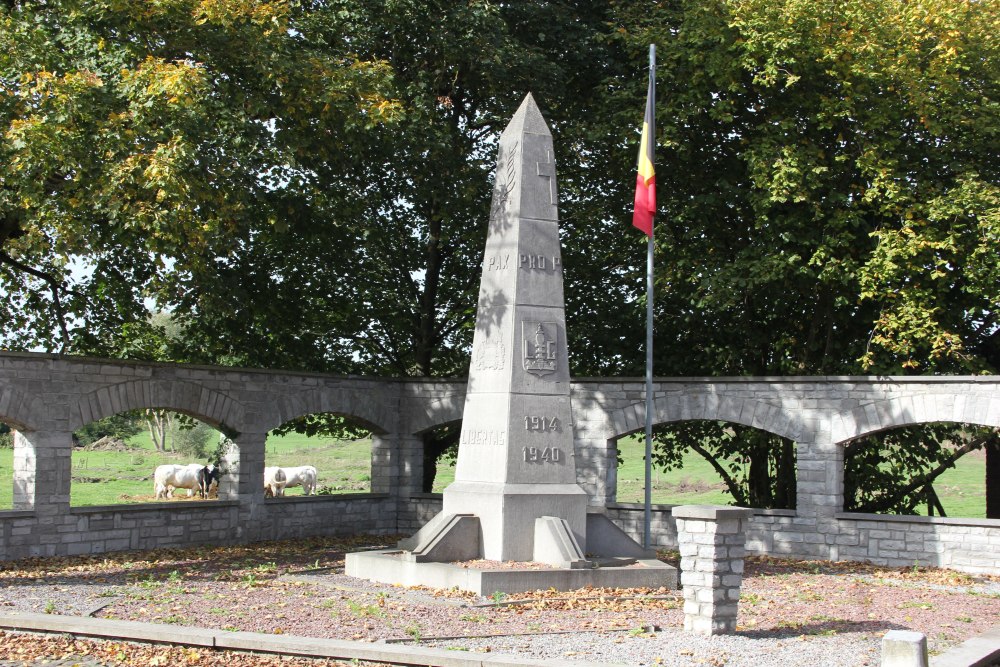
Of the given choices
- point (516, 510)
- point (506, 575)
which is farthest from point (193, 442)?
point (506, 575)

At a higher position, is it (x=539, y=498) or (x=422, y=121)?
(x=422, y=121)

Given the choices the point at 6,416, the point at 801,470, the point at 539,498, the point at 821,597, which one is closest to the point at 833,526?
the point at 801,470

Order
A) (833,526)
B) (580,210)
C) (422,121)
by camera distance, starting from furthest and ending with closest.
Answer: (580,210) → (422,121) → (833,526)

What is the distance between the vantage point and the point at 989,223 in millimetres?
15883

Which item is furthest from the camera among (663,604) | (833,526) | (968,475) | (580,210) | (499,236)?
(968,475)

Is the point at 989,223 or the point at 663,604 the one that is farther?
the point at 989,223

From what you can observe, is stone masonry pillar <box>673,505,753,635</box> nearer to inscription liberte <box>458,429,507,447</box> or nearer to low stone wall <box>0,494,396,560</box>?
inscription liberte <box>458,429,507,447</box>

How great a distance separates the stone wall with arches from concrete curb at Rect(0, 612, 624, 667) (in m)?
5.69

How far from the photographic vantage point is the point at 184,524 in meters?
16.0

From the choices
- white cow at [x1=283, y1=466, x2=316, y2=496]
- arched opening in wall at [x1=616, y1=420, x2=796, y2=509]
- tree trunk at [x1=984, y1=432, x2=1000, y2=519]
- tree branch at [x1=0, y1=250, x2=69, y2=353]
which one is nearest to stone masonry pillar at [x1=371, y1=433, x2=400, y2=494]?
white cow at [x1=283, y1=466, x2=316, y2=496]

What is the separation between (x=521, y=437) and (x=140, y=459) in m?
23.8

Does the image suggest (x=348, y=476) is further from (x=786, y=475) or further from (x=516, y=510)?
(x=516, y=510)

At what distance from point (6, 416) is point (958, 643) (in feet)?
35.7

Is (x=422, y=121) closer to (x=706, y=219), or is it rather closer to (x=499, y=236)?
(x=706, y=219)
